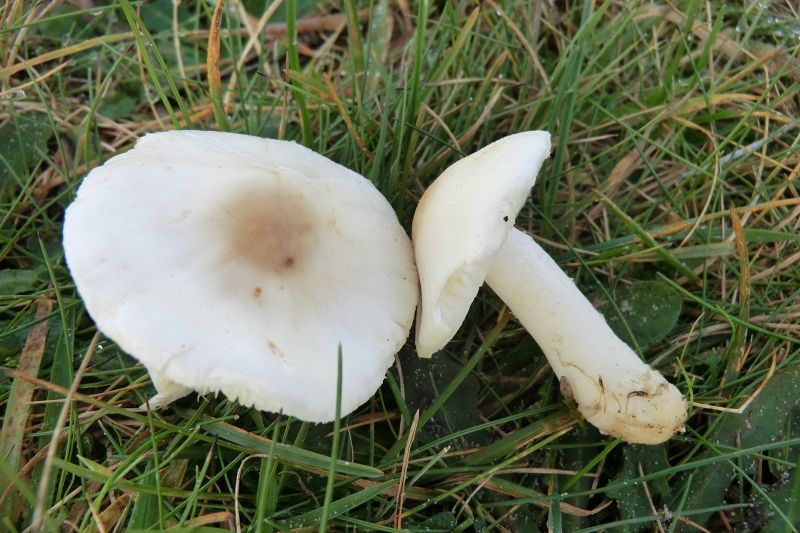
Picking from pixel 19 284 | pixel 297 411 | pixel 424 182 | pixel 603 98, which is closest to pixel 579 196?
pixel 603 98

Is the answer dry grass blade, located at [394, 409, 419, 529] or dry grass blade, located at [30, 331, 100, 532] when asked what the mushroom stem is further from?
dry grass blade, located at [30, 331, 100, 532]

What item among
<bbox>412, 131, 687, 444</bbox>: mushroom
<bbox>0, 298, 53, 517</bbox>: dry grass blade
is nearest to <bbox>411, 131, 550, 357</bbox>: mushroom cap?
<bbox>412, 131, 687, 444</bbox>: mushroom

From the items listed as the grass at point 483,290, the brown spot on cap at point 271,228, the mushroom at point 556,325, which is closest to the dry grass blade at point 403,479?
the grass at point 483,290

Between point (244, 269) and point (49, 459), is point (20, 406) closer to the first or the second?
point (49, 459)

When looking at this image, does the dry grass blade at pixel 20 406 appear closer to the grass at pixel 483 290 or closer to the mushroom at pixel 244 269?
the grass at pixel 483 290

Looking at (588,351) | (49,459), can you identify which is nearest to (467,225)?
(588,351)

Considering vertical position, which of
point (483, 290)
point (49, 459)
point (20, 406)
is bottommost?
point (20, 406)

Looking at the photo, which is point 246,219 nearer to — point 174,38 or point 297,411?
point 297,411
